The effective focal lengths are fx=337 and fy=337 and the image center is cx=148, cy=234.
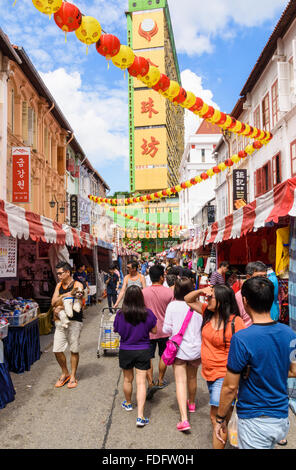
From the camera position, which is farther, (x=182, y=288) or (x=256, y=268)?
(x=256, y=268)

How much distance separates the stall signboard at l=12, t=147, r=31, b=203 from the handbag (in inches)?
427

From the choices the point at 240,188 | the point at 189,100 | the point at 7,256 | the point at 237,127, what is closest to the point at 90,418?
the point at 7,256

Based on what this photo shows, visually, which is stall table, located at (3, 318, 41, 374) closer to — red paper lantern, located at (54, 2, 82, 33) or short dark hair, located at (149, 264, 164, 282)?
short dark hair, located at (149, 264, 164, 282)

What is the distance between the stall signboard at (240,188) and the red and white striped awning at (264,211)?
9.33 metres

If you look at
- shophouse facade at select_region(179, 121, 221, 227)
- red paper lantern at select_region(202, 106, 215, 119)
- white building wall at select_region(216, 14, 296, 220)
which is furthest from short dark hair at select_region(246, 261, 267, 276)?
shophouse facade at select_region(179, 121, 221, 227)

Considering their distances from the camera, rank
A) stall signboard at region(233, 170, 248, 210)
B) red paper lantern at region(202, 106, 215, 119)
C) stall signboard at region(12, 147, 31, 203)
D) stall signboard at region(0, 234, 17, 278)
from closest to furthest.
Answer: stall signboard at region(0, 234, 17, 278) < red paper lantern at region(202, 106, 215, 119) < stall signboard at region(12, 147, 31, 203) < stall signboard at region(233, 170, 248, 210)

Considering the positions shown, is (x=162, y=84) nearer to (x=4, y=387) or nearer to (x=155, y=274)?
(x=155, y=274)

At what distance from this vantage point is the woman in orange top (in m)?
3.24

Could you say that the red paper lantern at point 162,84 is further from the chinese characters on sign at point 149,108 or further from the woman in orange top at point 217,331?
the chinese characters on sign at point 149,108

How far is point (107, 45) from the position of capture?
532 cm

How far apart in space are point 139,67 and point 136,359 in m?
5.00

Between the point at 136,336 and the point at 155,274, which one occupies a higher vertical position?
the point at 155,274
